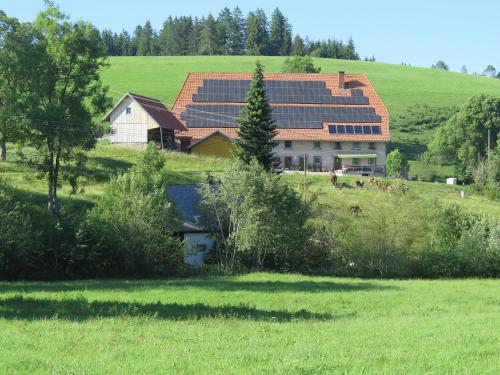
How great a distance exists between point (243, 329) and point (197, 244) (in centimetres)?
1947

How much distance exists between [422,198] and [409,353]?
2646 cm

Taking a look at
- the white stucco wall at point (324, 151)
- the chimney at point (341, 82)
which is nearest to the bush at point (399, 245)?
the white stucco wall at point (324, 151)

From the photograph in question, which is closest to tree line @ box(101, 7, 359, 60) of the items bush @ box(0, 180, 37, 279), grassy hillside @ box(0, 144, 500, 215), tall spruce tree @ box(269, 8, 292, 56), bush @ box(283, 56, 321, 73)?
tall spruce tree @ box(269, 8, 292, 56)

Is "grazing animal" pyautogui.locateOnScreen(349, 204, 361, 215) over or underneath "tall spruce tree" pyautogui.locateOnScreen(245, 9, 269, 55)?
underneath

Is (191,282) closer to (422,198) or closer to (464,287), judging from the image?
(464,287)

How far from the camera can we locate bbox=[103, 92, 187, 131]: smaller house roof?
57875 millimetres

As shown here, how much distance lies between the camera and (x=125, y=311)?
56.4 feet

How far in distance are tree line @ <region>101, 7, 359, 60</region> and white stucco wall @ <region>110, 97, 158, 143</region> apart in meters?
103

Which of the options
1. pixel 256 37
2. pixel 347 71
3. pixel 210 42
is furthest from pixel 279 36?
pixel 347 71

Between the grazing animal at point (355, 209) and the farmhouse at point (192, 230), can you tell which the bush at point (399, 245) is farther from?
the farmhouse at point (192, 230)

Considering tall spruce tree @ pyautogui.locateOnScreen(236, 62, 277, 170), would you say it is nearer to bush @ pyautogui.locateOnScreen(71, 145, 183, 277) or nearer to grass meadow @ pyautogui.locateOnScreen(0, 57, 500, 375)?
grass meadow @ pyautogui.locateOnScreen(0, 57, 500, 375)

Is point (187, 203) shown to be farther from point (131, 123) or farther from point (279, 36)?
point (279, 36)

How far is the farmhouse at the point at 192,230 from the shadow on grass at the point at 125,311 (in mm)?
13422

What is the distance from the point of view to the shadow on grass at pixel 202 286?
24.5 m
